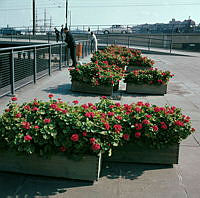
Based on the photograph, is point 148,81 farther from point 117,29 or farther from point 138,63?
point 117,29

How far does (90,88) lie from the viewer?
8602 mm

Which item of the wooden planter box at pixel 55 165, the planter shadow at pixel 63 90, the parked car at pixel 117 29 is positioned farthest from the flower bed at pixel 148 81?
the parked car at pixel 117 29

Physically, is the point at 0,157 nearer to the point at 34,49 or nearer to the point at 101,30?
the point at 34,49

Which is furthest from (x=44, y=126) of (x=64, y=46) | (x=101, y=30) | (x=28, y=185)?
(x=101, y=30)

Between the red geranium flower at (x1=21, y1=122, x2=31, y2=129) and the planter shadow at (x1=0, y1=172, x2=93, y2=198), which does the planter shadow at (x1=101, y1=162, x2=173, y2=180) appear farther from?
the red geranium flower at (x1=21, y1=122, x2=31, y2=129)

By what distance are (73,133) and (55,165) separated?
0.46m

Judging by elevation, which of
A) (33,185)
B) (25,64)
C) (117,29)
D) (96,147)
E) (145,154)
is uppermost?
(117,29)

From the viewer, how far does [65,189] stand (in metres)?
3.44

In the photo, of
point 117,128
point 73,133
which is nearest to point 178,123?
point 117,128

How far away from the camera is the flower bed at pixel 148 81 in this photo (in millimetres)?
8852

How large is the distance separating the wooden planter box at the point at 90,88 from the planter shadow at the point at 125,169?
4.53 m

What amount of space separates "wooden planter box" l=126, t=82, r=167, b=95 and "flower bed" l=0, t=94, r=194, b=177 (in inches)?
193

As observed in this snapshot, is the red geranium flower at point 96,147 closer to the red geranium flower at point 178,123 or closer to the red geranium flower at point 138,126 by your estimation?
the red geranium flower at point 138,126

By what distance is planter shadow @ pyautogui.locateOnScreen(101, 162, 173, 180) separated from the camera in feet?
12.4
